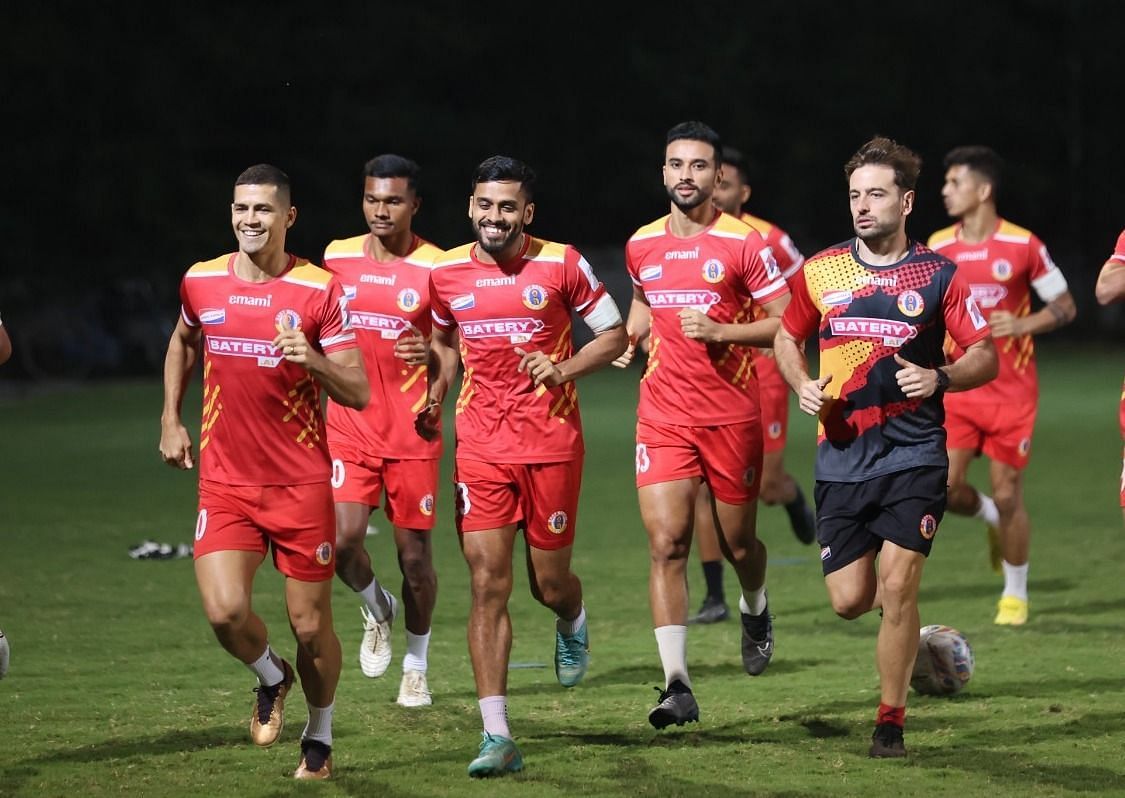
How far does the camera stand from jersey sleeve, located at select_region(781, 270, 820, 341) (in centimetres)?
733

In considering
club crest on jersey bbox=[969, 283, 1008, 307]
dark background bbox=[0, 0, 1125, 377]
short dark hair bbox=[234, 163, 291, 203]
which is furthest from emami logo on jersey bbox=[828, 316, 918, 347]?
dark background bbox=[0, 0, 1125, 377]

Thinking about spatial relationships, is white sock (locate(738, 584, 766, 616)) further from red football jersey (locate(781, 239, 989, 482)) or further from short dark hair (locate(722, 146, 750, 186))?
short dark hair (locate(722, 146, 750, 186))

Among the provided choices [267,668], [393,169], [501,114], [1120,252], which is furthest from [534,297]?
[501,114]

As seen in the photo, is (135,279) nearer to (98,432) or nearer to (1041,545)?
(98,432)

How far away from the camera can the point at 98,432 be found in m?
21.7

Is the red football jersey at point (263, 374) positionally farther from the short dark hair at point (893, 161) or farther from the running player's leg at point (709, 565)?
the running player's leg at point (709, 565)

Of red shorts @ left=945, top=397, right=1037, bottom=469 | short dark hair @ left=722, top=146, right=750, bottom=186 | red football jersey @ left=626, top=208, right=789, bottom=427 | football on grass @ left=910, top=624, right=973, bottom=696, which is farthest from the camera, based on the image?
short dark hair @ left=722, top=146, right=750, bottom=186

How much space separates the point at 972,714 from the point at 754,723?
955 mm

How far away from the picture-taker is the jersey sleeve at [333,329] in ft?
22.6

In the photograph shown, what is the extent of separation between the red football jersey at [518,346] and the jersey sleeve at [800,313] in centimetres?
Answer: 80

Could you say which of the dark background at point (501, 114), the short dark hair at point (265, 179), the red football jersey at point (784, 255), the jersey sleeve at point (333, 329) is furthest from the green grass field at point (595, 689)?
the dark background at point (501, 114)

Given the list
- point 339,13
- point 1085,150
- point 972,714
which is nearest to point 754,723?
point 972,714

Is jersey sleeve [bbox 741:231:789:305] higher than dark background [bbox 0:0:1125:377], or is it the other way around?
dark background [bbox 0:0:1125:377]

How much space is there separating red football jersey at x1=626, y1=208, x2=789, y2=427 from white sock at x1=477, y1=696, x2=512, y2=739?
5.92ft
